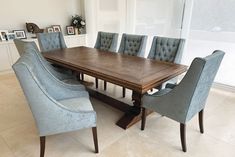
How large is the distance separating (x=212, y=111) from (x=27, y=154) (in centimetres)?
251

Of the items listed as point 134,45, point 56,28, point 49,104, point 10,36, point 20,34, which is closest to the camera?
point 49,104

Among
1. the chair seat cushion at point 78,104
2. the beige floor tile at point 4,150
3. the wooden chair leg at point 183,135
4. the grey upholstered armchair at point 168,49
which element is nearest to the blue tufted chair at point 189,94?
the wooden chair leg at point 183,135

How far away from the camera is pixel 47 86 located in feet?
6.33

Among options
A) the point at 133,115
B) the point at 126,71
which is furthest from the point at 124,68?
the point at 133,115

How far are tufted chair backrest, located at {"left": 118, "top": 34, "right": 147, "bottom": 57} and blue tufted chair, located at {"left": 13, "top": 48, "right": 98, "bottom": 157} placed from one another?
1.49m

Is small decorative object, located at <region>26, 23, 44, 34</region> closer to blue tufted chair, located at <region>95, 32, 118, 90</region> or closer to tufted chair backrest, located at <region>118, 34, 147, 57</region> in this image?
blue tufted chair, located at <region>95, 32, 118, 90</region>

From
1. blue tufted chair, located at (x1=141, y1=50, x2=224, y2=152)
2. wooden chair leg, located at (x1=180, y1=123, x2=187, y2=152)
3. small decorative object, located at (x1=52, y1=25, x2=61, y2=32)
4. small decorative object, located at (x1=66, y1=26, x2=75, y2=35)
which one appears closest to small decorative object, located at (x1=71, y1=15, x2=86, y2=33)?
small decorative object, located at (x1=66, y1=26, x2=75, y2=35)

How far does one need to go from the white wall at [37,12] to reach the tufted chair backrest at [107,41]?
215 centimetres

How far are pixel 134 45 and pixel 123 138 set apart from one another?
1.74 m

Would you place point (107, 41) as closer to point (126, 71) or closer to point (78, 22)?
point (126, 71)

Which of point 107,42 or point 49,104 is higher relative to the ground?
point 107,42

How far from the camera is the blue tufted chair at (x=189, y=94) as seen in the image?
1.52 metres

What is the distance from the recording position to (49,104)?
149 cm

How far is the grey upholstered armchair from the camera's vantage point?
2.64 meters
